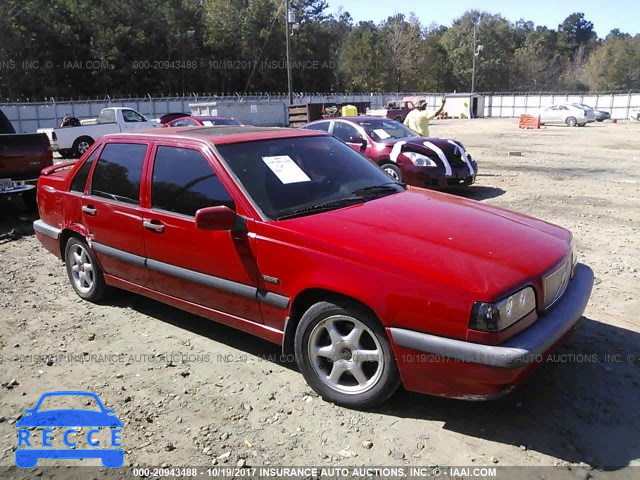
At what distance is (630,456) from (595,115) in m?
43.1

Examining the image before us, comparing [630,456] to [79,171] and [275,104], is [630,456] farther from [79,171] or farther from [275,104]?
[275,104]

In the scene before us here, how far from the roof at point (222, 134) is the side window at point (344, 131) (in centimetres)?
595

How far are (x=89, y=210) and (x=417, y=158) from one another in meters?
6.29

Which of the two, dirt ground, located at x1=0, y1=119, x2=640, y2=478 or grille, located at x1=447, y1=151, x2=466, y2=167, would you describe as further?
grille, located at x1=447, y1=151, x2=466, y2=167

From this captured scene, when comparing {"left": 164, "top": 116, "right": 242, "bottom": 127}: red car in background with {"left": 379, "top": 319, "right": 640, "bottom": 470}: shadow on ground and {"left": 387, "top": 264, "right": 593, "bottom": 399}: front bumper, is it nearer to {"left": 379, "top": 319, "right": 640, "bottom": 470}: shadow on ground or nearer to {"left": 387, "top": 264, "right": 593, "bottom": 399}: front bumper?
{"left": 379, "top": 319, "right": 640, "bottom": 470}: shadow on ground

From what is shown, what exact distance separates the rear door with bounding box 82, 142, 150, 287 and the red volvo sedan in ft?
0.06

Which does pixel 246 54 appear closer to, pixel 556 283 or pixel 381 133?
pixel 381 133

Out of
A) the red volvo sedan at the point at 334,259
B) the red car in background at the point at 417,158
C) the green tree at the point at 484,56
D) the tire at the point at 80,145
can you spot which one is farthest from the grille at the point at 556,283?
the green tree at the point at 484,56

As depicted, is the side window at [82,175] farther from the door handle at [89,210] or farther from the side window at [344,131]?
the side window at [344,131]

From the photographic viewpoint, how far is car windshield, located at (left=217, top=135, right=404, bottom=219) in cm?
366

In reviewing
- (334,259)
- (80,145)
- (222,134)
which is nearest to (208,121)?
(80,145)

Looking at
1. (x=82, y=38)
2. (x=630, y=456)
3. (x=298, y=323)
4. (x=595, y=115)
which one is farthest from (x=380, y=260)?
(x=82, y=38)

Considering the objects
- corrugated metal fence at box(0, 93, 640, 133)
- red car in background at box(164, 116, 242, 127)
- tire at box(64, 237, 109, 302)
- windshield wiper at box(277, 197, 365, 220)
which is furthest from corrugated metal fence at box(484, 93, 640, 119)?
tire at box(64, 237, 109, 302)

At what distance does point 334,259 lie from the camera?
312 centimetres
